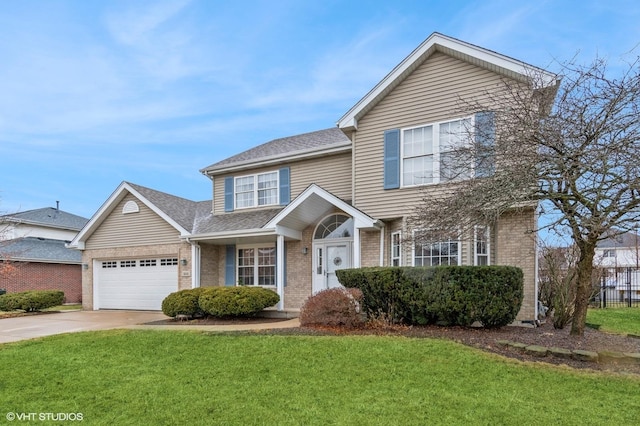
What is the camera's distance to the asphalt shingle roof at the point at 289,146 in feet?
47.7

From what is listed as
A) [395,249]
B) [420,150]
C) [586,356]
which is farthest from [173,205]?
[586,356]

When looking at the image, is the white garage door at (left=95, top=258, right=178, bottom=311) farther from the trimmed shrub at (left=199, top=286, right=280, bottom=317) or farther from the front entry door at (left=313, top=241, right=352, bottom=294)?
the front entry door at (left=313, top=241, right=352, bottom=294)

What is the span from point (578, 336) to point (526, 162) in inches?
143

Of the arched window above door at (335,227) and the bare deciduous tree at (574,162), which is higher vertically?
the bare deciduous tree at (574,162)

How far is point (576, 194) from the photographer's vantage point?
7.01 meters

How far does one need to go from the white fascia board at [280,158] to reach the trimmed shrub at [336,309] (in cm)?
557

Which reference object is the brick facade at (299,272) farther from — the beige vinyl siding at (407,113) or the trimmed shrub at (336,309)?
the trimmed shrub at (336,309)

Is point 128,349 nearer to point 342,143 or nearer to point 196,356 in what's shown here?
point 196,356

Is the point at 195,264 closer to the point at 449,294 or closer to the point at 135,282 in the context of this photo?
the point at 135,282

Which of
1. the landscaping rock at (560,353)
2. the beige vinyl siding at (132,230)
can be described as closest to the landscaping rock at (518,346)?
the landscaping rock at (560,353)

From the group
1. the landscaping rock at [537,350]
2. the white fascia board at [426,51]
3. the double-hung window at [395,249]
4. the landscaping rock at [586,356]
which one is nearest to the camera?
the landscaping rock at [586,356]

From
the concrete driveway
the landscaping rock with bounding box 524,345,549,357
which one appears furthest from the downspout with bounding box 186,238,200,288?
the landscaping rock with bounding box 524,345,549,357

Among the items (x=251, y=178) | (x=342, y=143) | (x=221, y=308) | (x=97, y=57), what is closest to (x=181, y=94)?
(x=97, y=57)

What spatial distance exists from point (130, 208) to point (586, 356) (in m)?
16.0
